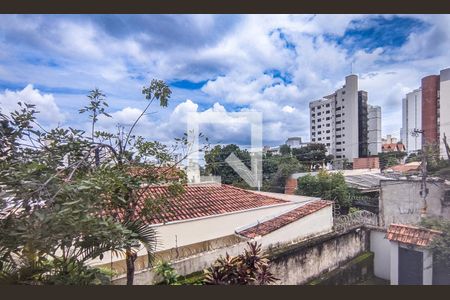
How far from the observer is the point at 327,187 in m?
2.36

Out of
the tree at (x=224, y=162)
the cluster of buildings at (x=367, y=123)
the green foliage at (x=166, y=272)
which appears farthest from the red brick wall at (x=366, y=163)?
the green foliage at (x=166, y=272)

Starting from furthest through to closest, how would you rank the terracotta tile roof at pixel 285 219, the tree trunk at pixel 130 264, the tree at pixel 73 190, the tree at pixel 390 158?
the terracotta tile roof at pixel 285 219, the tree at pixel 390 158, the tree trunk at pixel 130 264, the tree at pixel 73 190

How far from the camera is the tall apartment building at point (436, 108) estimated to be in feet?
7.00

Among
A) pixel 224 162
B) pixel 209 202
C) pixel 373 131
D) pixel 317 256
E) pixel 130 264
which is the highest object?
pixel 373 131

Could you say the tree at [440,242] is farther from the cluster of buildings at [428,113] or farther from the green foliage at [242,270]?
the green foliage at [242,270]

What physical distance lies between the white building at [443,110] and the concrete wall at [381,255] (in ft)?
2.74

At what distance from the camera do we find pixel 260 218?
2.40m

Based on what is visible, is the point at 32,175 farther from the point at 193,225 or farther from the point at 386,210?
the point at 386,210

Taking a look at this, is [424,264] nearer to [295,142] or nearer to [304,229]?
[304,229]

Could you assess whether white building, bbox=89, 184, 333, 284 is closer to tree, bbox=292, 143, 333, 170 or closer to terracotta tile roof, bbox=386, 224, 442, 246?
tree, bbox=292, 143, 333, 170

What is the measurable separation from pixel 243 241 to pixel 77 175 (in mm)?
1377

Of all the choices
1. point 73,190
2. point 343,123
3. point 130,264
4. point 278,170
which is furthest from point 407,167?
point 73,190

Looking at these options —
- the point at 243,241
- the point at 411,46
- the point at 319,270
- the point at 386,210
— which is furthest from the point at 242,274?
the point at 411,46

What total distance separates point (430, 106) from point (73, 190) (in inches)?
104
